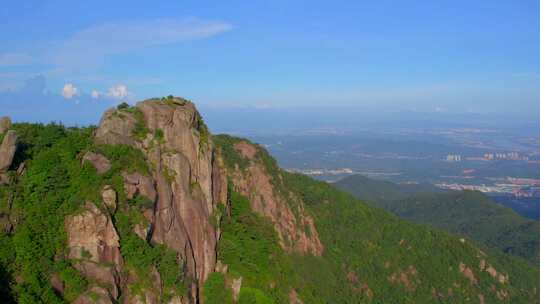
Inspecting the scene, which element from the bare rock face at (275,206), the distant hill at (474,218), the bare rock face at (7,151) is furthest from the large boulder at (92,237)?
the distant hill at (474,218)

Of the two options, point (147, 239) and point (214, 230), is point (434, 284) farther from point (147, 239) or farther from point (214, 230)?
point (147, 239)

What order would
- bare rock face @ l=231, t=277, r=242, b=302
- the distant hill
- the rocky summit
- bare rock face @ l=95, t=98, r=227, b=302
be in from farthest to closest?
the distant hill, bare rock face @ l=231, t=277, r=242, b=302, bare rock face @ l=95, t=98, r=227, b=302, the rocky summit

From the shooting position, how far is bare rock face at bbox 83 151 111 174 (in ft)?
90.5

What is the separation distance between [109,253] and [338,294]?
3033 cm

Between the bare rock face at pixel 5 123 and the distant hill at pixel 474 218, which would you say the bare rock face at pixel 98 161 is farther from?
the distant hill at pixel 474 218

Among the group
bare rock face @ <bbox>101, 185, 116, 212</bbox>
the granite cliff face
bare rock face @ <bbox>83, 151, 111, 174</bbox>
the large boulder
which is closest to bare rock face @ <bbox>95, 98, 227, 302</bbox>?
the granite cliff face

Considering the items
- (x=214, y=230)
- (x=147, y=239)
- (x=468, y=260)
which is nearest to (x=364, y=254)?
(x=468, y=260)

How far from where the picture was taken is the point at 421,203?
455ft

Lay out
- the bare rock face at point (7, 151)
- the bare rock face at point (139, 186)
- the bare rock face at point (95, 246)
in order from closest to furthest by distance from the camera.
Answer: the bare rock face at point (95, 246)
the bare rock face at point (7, 151)
the bare rock face at point (139, 186)

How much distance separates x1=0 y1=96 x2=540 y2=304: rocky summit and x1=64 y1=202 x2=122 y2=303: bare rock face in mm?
51

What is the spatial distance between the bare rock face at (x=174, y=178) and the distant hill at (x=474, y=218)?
89057 millimetres

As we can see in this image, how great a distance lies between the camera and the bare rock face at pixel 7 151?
82.3ft

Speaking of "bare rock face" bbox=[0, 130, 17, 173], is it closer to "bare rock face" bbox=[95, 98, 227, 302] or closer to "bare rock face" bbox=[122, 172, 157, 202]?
"bare rock face" bbox=[95, 98, 227, 302]

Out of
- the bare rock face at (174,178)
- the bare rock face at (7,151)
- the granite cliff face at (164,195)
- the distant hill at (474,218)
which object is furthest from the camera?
the distant hill at (474,218)
